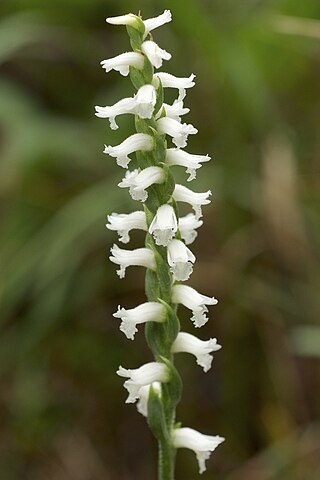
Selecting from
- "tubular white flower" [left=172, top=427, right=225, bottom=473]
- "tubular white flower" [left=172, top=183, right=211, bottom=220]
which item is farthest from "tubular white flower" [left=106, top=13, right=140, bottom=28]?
"tubular white flower" [left=172, top=427, right=225, bottom=473]

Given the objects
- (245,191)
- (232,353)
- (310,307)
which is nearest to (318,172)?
(245,191)

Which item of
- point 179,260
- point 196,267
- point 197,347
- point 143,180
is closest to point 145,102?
point 143,180

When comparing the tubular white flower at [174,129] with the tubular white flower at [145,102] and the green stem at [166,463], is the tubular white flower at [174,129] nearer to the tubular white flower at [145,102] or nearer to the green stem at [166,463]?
the tubular white flower at [145,102]

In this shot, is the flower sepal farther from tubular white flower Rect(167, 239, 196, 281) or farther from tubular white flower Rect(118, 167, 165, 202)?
tubular white flower Rect(167, 239, 196, 281)

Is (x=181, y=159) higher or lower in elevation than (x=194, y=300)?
higher

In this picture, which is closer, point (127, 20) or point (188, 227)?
point (127, 20)

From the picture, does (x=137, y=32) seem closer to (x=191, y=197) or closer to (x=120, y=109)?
(x=120, y=109)
